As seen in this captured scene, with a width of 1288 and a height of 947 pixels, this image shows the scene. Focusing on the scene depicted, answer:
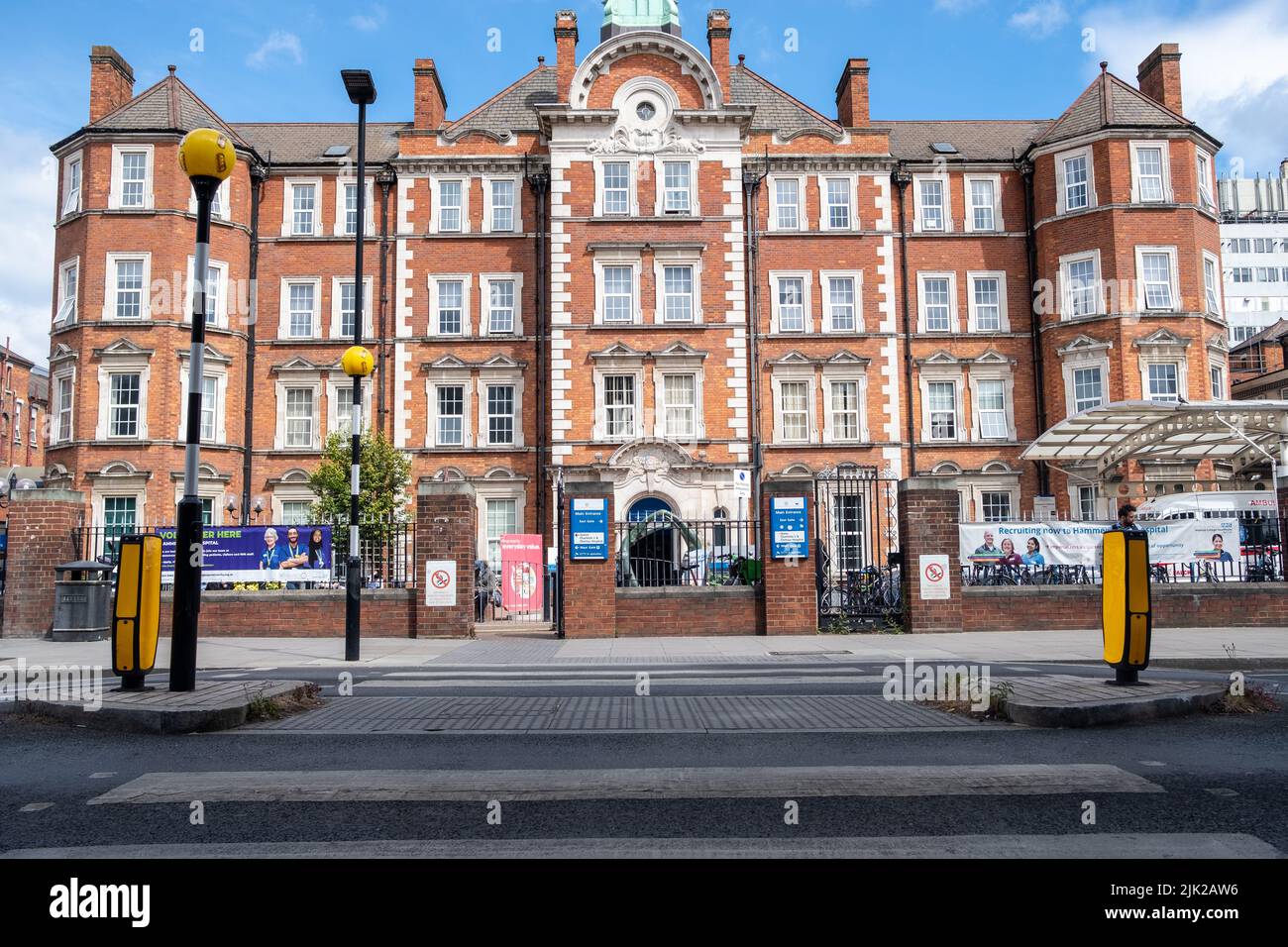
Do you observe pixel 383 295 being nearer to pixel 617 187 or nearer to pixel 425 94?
pixel 425 94

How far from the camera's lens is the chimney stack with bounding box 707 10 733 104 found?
33.8 metres

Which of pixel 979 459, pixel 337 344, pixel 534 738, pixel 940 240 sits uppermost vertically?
pixel 940 240

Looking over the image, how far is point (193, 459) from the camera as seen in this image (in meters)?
8.70

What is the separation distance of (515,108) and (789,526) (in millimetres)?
24222

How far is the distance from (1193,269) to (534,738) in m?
32.8

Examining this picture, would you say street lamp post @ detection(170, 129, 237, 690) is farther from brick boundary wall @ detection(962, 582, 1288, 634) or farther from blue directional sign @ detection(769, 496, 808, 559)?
brick boundary wall @ detection(962, 582, 1288, 634)

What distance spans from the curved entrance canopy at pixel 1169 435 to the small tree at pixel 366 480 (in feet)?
61.4

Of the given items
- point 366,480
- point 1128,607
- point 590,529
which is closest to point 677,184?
point 366,480

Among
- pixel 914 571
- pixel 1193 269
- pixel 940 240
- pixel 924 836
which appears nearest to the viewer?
pixel 924 836
